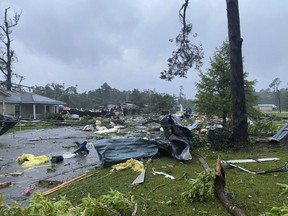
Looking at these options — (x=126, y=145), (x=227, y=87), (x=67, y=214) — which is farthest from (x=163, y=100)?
A: (x=67, y=214)

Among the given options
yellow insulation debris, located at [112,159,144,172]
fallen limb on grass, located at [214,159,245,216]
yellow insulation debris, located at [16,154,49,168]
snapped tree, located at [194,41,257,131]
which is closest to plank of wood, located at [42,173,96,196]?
yellow insulation debris, located at [112,159,144,172]

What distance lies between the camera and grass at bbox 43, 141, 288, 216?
402 cm

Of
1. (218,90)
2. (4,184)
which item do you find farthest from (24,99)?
(4,184)

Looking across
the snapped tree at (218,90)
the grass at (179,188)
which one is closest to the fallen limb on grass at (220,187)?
the grass at (179,188)

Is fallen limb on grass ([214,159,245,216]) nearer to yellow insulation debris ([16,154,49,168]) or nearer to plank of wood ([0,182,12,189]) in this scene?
plank of wood ([0,182,12,189])

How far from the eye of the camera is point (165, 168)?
6918 mm

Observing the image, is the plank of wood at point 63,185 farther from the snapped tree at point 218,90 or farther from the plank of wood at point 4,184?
the snapped tree at point 218,90

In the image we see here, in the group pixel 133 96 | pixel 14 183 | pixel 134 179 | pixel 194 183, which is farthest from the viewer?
pixel 133 96

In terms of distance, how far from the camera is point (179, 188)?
5.06 metres

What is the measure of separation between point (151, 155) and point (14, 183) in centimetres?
373

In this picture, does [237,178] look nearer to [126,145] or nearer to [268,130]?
[126,145]

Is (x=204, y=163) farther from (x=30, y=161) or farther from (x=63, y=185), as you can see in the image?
(x=30, y=161)

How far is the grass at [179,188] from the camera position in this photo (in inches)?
158

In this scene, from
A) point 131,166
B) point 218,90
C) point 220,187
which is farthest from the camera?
point 218,90
